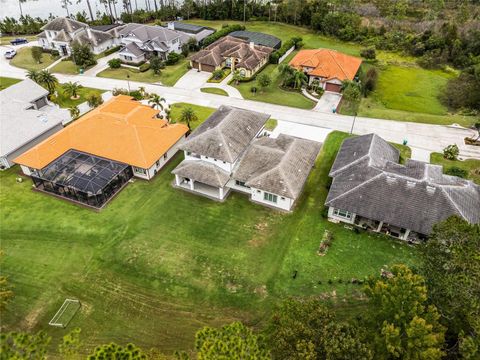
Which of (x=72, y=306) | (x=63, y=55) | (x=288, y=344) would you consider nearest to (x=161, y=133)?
(x=72, y=306)

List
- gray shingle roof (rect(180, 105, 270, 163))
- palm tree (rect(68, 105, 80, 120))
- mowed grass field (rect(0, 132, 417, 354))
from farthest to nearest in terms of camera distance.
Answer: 1. palm tree (rect(68, 105, 80, 120))
2. gray shingle roof (rect(180, 105, 270, 163))
3. mowed grass field (rect(0, 132, 417, 354))

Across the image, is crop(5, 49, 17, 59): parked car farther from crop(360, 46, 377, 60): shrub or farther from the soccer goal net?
crop(360, 46, 377, 60): shrub

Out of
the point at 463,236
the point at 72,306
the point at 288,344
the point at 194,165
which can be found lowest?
the point at 72,306

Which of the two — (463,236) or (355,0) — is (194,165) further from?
(355,0)

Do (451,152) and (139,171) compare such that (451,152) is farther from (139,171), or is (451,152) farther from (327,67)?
(139,171)

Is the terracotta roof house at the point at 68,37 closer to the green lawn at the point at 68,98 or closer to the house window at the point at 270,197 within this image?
the green lawn at the point at 68,98

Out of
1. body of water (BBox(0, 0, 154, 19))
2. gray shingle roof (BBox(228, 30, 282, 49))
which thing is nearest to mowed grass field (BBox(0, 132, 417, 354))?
gray shingle roof (BBox(228, 30, 282, 49))
